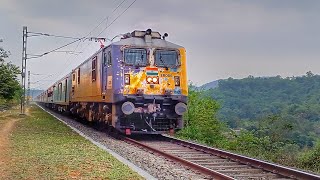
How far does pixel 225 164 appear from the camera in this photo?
10867 mm

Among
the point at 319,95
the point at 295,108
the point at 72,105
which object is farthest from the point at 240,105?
the point at 72,105

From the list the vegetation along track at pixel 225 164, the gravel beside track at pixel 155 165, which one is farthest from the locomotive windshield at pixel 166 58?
the gravel beside track at pixel 155 165

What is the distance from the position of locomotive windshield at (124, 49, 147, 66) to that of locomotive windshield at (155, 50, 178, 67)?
0.52 metres

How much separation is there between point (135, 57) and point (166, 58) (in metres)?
1.26

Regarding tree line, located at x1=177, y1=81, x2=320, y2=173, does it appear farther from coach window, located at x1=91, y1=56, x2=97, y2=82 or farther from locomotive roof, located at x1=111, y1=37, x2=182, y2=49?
coach window, located at x1=91, y1=56, x2=97, y2=82

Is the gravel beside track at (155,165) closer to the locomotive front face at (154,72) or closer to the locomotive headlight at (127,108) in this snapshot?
the locomotive headlight at (127,108)

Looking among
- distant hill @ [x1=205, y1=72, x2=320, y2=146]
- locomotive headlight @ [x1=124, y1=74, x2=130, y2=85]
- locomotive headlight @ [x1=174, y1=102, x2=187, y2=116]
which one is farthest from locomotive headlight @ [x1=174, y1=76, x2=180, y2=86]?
distant hill @ [x1=205, y1=72, x2=320, y2=146]

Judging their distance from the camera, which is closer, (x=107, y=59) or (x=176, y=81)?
(x=176, y=81)

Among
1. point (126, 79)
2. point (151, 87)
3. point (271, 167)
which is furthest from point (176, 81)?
point (271, 167)

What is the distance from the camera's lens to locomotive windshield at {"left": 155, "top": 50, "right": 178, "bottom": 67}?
16672 mm

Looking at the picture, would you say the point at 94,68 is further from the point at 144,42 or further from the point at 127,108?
the point at 127,108

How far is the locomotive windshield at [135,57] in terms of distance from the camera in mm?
16344

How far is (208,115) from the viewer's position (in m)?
33.5

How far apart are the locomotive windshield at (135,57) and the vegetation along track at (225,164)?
129 inches
